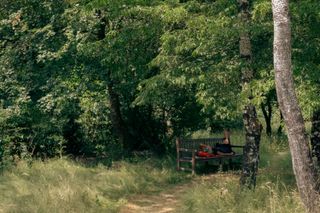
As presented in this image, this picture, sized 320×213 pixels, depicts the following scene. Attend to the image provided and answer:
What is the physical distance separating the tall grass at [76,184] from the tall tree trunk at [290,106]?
413 centimetres

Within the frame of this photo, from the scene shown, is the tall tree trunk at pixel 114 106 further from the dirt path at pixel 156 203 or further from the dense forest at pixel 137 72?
the dirt path at pixel 156 203

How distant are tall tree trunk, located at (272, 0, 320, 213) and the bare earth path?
3287mm

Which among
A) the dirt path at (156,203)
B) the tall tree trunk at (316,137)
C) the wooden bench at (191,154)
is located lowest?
the dirt path at (156,203)

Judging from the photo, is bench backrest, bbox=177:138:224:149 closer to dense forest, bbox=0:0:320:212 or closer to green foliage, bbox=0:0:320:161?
dense forest, bbox=0:0:320:212

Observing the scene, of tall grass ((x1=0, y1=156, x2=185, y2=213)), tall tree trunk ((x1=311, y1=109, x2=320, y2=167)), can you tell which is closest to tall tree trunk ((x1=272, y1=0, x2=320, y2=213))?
tall grass ((x1=0, y1=156, x2=185, y2=213))

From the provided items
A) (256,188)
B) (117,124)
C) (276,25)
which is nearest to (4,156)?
(117,124)

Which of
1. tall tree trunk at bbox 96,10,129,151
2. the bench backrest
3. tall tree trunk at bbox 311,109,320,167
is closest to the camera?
tall tree trunk at bbox 311,109,320,167

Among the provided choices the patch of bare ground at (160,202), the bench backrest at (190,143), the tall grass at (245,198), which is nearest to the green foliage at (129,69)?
the bench backrest at (190,143)

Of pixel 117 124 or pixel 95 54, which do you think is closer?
pixel 95 54

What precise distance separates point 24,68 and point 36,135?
214 centimetres

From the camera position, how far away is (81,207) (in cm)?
945

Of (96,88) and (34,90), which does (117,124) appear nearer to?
(96,88)

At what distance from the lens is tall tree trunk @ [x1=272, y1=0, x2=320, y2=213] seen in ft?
23.4

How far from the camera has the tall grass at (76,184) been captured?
9602mm
